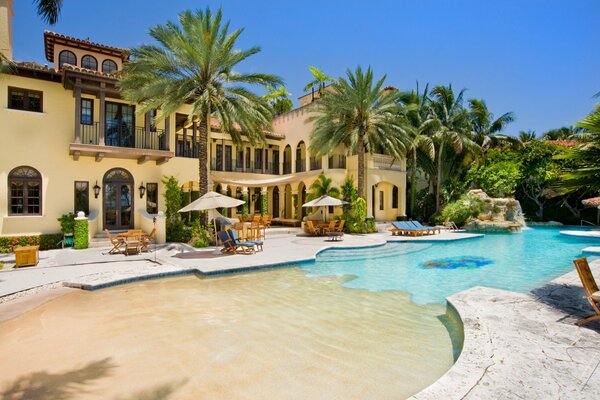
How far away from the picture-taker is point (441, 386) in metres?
4.17

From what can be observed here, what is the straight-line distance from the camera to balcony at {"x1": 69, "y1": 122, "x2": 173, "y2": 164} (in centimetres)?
1681

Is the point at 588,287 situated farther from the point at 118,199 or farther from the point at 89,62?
the point at 89,62

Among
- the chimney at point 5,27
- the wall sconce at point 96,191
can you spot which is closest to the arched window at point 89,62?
the chimney at point 5,27

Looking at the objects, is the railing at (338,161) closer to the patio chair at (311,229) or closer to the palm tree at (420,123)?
the patio chair at (311,229)

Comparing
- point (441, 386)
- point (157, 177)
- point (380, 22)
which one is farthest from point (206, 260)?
point (380, 22)

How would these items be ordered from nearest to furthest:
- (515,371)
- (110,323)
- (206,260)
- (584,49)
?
(515,371), (110,323), (206,260), (584,49)

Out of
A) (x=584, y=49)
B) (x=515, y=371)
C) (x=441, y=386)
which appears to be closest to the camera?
(x=441, y=386)

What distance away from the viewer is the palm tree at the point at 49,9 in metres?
7.78

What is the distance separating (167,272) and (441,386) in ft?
31.2

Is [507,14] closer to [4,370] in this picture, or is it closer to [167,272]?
[167,272]

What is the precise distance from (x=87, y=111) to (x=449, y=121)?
28.4 meters

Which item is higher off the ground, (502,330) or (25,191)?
(25,191)

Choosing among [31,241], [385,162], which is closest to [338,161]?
[385,162]

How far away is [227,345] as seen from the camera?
6297 mm
